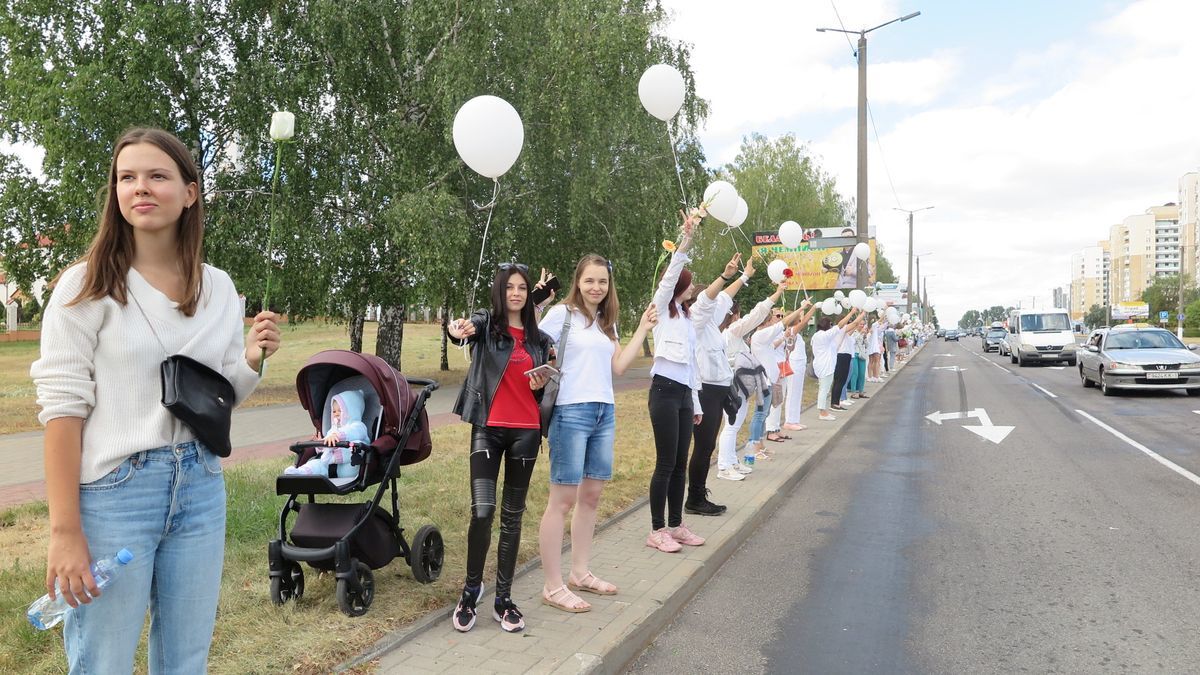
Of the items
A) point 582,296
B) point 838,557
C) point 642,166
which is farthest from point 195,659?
point 642,166

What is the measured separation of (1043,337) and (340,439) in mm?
34677

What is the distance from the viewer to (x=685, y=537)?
580 centimetres

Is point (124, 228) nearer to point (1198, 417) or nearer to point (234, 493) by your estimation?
point (234, 493)

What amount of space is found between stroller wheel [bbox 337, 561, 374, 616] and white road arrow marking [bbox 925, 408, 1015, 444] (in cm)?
1007

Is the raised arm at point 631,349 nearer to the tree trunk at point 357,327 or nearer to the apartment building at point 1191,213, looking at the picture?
the tree trunk at point 357,327

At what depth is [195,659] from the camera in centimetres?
221

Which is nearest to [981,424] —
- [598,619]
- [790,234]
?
[790,234]

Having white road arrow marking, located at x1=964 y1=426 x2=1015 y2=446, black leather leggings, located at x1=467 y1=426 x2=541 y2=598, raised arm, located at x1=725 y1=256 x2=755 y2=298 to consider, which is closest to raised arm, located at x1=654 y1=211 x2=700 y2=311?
raised arm, located at x1=725 y1=256 x2=755 y2=298

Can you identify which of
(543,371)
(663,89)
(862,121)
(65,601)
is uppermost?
(862,121)

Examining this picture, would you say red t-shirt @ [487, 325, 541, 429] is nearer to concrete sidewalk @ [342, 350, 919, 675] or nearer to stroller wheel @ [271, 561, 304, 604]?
concrete sidewalk @ [342, 350, 919, 675]

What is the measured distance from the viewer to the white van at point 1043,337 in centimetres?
3269

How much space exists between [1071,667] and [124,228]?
4335mm

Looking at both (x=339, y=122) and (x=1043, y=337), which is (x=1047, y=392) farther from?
(x=339, y=122)

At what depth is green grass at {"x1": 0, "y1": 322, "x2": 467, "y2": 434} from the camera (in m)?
15.8
